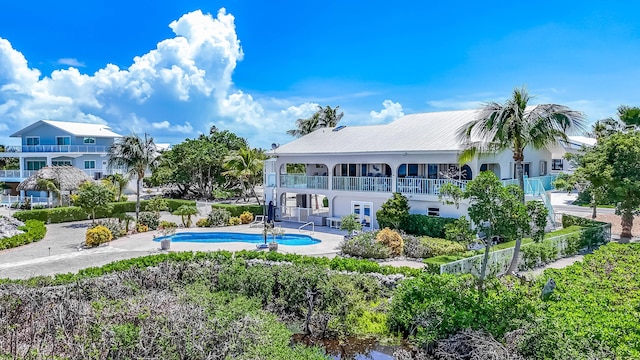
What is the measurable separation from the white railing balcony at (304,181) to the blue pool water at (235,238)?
443 centimetres

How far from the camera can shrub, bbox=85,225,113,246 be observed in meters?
23.0

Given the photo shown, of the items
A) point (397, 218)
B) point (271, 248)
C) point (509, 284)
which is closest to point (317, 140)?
point (397, 218)

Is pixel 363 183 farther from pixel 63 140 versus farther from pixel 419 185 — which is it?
pixel 63 140

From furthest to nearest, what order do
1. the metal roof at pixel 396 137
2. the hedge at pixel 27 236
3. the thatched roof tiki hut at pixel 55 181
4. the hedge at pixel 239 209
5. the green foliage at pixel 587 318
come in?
the thatched roof tiki hut at pixel 55 181, the hedge at pixel 239 209, the metal roof at pixel 396 137, the hedge at pixel 27 236, the green foliage at pixel 587 318

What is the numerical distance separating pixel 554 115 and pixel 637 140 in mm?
7282

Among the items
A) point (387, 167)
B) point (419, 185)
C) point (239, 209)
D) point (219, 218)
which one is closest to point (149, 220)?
point (219, 218)

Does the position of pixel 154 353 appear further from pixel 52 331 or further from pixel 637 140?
pixel 637 140

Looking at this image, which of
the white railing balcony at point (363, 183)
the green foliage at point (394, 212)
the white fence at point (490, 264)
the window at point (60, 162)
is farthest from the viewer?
the window at point (60, 162)

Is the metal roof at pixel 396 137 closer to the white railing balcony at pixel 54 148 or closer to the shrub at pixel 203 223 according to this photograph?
the shrub at pixel 203 223

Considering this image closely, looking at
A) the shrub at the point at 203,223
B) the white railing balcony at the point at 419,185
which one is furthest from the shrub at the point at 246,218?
the white railing balcony at the point at 419,185

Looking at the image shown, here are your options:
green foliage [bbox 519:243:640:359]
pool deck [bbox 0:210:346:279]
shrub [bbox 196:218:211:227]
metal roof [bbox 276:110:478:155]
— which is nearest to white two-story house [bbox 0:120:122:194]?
pool deck [bbox 0:210:346:279]

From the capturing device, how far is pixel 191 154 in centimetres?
4375

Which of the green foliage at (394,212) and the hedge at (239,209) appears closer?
the green foliage at (394,212)

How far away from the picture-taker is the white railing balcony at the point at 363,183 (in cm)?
2614
